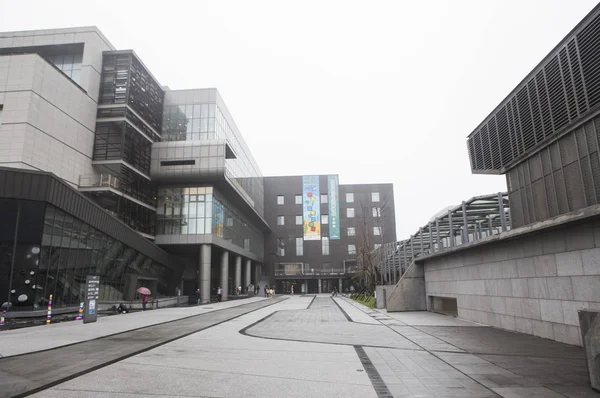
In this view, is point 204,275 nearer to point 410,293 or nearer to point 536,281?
point 410,293

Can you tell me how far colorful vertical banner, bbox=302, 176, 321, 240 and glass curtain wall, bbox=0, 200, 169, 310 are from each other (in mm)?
57487

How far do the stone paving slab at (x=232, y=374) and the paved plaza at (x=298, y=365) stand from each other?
0.06ft

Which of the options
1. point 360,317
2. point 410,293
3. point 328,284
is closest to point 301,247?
point 328,284

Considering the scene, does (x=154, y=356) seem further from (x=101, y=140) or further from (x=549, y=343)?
(x=101, y=140)

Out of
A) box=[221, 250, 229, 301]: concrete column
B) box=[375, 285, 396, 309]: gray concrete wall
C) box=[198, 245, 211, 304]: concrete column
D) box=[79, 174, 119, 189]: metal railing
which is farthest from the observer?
box=[221, 250, 229, 301]: concrete column

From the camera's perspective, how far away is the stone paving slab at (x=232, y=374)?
21.3 feet

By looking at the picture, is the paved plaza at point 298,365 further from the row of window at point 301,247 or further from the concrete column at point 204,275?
the row of window at point 301,247

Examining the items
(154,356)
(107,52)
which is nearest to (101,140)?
(107,52)

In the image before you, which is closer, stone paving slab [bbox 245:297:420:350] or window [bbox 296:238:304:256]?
stone paving slab [bbox 245:297:420:350]

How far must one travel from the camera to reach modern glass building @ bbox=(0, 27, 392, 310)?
23.2m

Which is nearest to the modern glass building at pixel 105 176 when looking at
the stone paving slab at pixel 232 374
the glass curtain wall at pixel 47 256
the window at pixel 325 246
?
the glass curtain wall at pixel 47 256

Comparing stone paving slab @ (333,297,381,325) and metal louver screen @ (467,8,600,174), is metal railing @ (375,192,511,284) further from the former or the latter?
stone paving slab @ (333,297,381,325)

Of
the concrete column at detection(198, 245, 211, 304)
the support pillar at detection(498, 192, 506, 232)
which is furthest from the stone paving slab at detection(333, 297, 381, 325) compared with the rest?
the concrete column at detection(198, 245, 211, 304)

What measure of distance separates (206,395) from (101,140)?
41360mm
